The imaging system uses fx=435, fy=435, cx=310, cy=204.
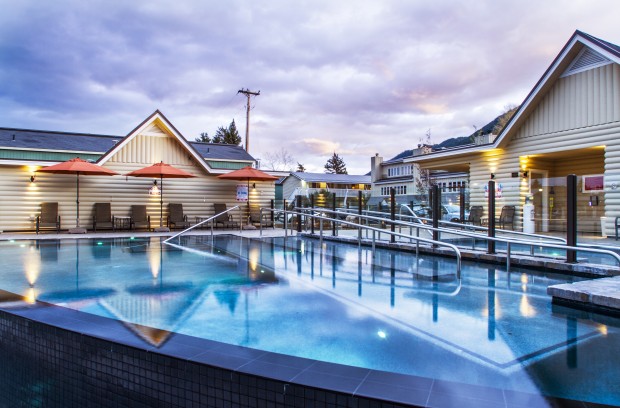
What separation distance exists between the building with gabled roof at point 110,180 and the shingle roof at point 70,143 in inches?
1.4

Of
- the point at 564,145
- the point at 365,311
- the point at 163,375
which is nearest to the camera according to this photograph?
the point at 163,375

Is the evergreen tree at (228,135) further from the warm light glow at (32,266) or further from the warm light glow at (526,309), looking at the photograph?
the warm light glow at (526,309)

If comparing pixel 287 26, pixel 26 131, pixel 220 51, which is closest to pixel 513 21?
pixel 287 26

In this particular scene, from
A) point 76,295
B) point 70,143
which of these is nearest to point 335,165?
point 70,143

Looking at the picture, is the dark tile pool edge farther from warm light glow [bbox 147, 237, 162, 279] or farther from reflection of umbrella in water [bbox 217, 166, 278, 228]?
reflection of umbrella in water [bbox 217, 166, 278, 228]

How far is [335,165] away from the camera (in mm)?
70688

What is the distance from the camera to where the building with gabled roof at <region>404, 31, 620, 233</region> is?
1083 centimetres

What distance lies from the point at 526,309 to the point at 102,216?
13.9 metres

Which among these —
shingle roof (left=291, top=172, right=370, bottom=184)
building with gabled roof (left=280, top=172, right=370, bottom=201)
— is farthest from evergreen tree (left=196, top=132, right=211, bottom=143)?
shingle roof (left=291, top=172, right=370, bottom=184)

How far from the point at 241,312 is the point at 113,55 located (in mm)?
17192

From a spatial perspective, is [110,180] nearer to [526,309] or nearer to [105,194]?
[105,194]

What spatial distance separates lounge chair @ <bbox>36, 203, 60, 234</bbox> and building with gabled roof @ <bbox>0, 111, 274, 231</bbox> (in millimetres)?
289

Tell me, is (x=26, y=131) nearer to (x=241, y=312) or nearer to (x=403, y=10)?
(x=403, y=10)

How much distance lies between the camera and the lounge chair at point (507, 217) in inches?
528
